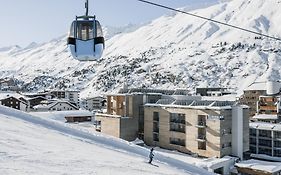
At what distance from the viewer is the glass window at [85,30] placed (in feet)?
31.0

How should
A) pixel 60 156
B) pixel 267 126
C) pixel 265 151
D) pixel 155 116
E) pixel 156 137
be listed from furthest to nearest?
pixel 155 116 → pixel 156 137 → pixel 265 151 → pixel 267 126 → pixel 60 156

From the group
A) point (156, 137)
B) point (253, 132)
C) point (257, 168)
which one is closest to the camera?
point (257, 168)

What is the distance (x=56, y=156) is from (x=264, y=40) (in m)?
179

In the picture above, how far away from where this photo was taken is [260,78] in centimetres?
12812

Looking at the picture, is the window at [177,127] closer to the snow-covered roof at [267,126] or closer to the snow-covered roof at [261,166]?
the snow-covered roof at [261,166]

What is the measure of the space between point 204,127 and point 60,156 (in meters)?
22.7

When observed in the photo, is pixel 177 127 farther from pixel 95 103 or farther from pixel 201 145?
pixel 95 103

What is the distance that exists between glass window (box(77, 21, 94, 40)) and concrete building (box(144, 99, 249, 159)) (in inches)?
949

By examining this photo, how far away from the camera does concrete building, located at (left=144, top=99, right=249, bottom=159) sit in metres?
32.7

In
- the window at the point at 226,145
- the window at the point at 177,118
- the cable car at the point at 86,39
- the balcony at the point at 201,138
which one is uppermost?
the cable car at the point at 86,39

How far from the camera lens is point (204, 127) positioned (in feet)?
110

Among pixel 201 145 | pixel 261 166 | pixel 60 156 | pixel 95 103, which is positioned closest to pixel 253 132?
pixel 201 145

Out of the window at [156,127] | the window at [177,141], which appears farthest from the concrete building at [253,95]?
the window at [177,141]

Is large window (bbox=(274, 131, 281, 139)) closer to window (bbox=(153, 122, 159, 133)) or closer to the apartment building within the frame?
the apartment building
